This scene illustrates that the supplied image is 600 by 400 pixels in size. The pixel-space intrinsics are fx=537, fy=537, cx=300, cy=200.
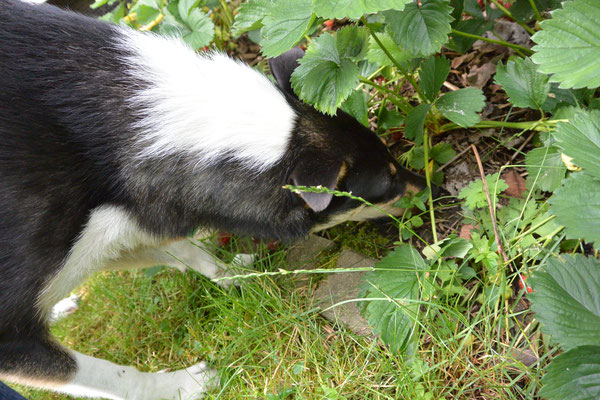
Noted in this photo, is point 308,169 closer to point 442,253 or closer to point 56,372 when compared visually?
point 442,253

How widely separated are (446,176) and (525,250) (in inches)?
28.7

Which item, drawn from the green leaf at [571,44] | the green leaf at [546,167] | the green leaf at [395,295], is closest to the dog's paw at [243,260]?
the green leaf at [395,295]

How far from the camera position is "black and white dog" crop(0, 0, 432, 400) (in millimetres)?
2297

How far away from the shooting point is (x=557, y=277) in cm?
191

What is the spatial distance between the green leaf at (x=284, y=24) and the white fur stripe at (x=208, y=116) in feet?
0.99

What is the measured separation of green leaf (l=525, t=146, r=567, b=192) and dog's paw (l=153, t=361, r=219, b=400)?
1.90 m

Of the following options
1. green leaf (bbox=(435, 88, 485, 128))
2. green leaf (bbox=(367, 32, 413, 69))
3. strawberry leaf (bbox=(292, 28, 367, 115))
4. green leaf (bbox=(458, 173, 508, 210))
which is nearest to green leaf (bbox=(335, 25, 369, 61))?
strawberry leaf (bbox=(292, 28, 367, 115))

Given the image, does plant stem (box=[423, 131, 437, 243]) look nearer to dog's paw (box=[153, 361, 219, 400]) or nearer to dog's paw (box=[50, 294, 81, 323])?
dog's paw (box=[153, 361, 219, 400])

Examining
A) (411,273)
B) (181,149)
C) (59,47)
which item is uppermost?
(59,47)

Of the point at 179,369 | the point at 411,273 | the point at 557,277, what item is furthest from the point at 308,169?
the point at 179,369

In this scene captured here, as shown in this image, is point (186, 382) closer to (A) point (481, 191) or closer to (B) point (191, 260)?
(B) point (191, 260)

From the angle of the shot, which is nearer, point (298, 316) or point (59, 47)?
point (59, 47)

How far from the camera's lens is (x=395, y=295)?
2.47 meters

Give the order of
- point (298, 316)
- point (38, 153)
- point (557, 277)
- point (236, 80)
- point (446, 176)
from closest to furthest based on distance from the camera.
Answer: point (557, 277) < point (38, 153) < point (236, 80) < point (298, 316) < point (446, 176)
